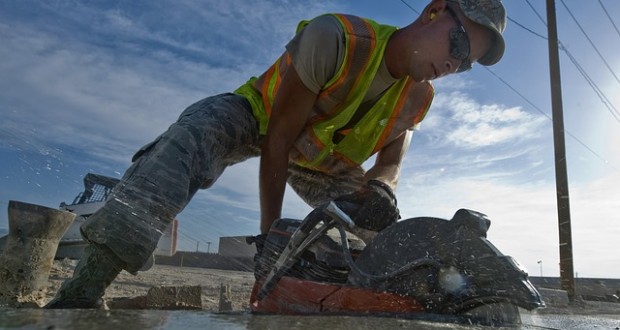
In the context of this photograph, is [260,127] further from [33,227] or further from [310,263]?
[33,227]

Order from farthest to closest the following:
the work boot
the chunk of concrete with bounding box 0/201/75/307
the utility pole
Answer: the utility pole
the chunk of concrete with bounding box 0/201/75/307
the work boot

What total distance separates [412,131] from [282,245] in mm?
1611

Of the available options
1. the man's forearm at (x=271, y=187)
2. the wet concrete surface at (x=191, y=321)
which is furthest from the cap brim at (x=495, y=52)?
the wet concrete surface at (x=191, y=321)

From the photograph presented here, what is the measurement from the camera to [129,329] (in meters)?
1.12

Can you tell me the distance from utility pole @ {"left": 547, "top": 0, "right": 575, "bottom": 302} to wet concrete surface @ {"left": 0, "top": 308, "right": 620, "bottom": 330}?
8845 mm

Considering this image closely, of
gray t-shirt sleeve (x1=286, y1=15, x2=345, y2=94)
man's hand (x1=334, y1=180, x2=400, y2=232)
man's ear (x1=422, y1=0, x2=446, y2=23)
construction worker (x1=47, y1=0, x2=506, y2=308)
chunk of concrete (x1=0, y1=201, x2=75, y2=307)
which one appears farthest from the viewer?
chunk of concrete (x1=0, y1=201, x2=75, y2=307)

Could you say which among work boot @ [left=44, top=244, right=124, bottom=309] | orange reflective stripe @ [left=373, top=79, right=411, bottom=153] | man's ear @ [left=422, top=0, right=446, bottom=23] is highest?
man's ear @ [left=422, top=0, right=446, bottom=23]

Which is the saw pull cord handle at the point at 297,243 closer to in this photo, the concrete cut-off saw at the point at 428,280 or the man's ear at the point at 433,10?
the concrete cut-off saw at the point at 428,280

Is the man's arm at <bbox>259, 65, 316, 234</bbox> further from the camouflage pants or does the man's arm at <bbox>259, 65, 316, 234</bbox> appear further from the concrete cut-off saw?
the concrete cut-off saw

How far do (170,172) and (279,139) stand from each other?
65cm

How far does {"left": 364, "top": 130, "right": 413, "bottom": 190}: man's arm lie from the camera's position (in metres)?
3.10

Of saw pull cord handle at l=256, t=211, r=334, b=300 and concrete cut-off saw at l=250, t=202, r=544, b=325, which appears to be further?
saw pull cord handle at l=256, t=211, r=334, b=300

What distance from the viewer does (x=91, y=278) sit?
2100 mm

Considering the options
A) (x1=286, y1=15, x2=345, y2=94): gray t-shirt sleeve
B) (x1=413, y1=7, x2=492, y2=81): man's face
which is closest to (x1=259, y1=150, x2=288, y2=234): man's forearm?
(x1=286, y1=15, x2=345, y2=94): gray t-shirt sleeve
